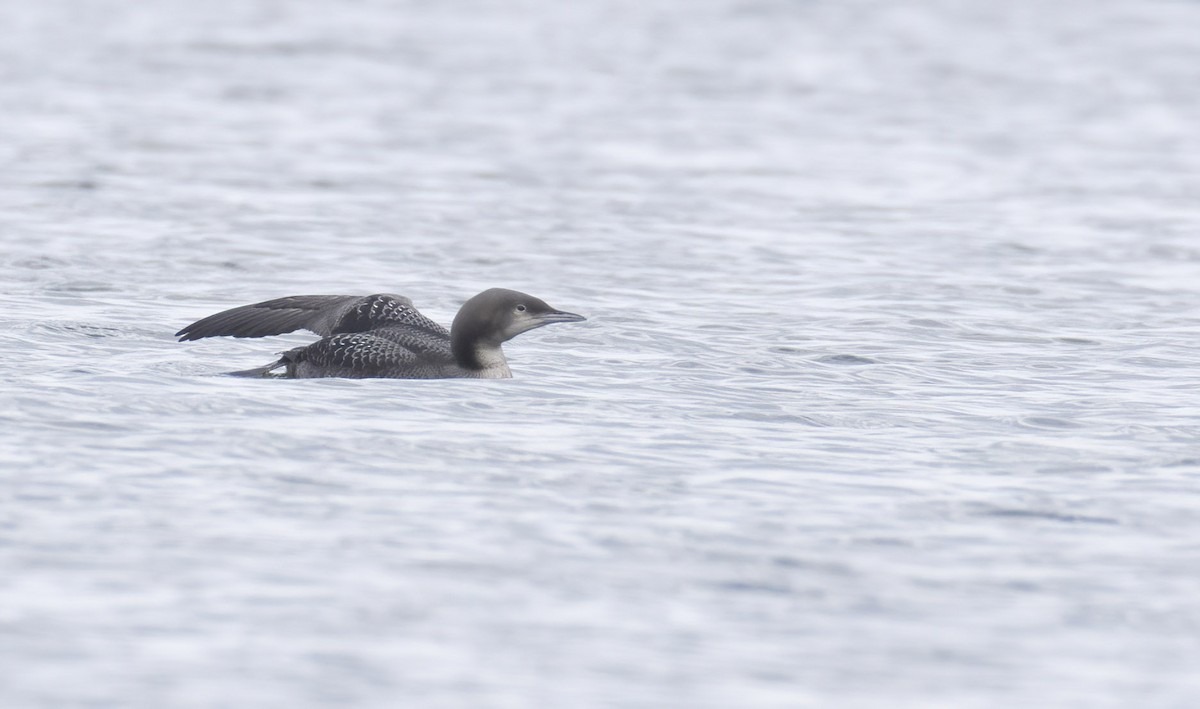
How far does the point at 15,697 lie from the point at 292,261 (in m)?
9.36

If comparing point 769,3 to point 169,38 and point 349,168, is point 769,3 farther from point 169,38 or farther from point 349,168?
point 349,168

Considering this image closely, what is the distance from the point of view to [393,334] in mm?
10375

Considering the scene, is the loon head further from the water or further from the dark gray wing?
the dark gray wing

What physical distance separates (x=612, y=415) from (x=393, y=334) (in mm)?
1532

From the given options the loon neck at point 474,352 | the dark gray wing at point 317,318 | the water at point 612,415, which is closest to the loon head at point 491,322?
the loon neck at point 474,352

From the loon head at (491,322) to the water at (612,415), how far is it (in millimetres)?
211

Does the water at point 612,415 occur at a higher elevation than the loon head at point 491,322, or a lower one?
lower

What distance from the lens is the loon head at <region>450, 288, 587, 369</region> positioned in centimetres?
1018

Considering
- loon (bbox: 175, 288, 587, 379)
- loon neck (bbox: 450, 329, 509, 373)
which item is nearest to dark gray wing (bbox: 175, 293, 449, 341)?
loon (bbox: 175, 288, 587, 379)

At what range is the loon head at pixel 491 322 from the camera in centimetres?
1018

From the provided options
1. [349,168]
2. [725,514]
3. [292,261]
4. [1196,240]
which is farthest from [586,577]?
[349,168]

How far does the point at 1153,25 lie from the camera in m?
34.3

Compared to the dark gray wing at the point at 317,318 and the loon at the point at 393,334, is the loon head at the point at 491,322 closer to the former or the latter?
the loon at the point at 393,334

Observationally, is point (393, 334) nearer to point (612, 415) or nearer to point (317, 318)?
point (317, 318)
